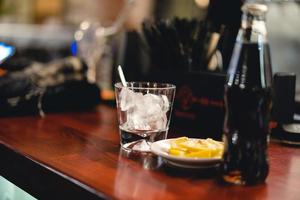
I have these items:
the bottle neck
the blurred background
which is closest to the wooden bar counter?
the bottle neck

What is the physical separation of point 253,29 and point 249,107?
0.46 ft

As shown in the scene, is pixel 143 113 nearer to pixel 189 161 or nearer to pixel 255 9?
pixel 189 161

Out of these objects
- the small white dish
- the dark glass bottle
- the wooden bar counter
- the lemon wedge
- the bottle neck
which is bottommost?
the wooden bar counter

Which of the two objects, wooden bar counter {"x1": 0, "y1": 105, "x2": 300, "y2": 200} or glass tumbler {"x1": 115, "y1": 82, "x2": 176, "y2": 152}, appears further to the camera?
glass tumbler {"x1": 115, "y1": 82, "x2": 176, "y2": 152}

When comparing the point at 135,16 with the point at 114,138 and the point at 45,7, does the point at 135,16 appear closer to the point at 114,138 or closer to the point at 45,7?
the point at 45,7

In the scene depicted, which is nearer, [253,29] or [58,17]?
[253,29]

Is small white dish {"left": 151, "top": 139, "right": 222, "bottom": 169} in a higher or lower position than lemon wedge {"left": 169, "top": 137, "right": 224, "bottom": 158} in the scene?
lower

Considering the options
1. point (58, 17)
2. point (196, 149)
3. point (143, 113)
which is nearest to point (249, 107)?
point (196, 149)

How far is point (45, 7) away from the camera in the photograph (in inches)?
208

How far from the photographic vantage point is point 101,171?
822 millimetres

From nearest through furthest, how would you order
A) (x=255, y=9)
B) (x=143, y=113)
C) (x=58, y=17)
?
(x=255, y=9)
(x=143, y=113)
(x=58, y=17)

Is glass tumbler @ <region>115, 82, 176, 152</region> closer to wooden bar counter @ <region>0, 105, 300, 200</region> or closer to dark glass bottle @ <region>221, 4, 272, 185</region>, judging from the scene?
wooden bar counter @ <region>0, 105, 300, 200</region>

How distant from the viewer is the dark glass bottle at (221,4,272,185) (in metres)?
0.76

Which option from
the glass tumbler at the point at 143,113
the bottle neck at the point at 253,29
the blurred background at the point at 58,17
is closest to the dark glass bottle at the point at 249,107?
the bottle neck at the point at 253,29
